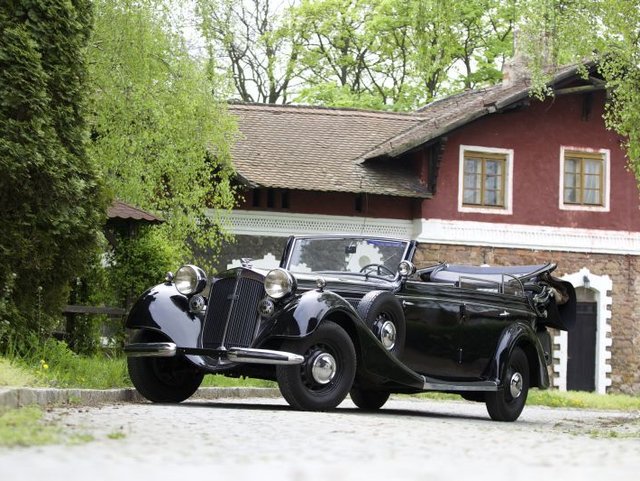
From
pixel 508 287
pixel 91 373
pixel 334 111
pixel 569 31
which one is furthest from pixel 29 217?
pixel 334 111

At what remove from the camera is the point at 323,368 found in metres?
11.4

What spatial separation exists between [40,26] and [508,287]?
19.2 feet

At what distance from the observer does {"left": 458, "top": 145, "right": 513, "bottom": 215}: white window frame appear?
30.2 metres

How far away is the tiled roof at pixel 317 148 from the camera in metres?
28.7

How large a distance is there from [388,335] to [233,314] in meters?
1.49

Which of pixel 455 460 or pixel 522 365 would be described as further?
pixel 522 365

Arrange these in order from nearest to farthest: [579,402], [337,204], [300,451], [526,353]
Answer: [300,451] → [526,353] → [579,402] → [337,204]

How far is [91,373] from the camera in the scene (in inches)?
535

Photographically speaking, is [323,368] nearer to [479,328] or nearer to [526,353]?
[479,328]

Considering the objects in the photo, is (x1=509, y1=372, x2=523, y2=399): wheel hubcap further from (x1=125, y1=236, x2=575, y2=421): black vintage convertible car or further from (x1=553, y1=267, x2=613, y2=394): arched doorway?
(x1=553, y1=267, x2=613, y2=394): arched doorway

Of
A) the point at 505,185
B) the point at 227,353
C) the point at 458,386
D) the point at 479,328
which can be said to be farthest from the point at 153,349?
the point at 505,185

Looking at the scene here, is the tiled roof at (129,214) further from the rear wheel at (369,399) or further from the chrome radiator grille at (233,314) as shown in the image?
the chrome radiator grille at (233,314)

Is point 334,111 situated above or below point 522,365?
above

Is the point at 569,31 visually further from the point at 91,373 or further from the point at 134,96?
the point at 91,373
